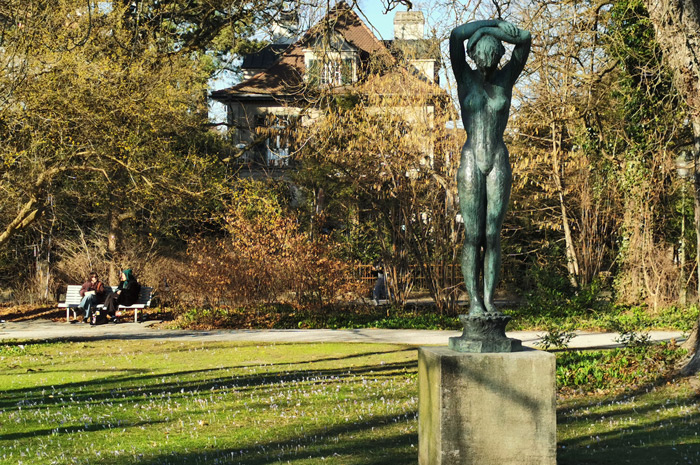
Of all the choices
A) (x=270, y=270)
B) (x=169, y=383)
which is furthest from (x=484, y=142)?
(x=270, y=270)

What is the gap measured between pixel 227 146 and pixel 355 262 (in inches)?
479

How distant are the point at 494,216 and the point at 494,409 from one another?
1.46 meters

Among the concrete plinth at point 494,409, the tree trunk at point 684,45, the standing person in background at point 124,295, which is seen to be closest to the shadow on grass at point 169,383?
the tree trunk at point 684,45

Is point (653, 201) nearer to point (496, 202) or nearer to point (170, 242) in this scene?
point (496, 202)

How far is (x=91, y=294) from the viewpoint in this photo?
19250mm

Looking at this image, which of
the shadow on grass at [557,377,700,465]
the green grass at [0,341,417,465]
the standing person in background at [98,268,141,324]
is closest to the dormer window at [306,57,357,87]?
the green grass at [0,341,417,465]

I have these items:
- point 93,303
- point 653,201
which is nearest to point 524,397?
point 653,201

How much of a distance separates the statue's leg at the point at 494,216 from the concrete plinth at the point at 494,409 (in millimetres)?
575

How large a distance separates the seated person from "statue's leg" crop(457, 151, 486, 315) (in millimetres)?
15563

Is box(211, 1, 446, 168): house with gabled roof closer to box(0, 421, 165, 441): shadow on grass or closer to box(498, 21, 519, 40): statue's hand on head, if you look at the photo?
box(498, 21, 519, 40): statue's hand on head

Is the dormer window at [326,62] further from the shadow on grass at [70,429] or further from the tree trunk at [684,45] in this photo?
the shadow on grass at [70,429]

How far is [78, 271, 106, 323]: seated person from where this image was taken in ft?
63.2

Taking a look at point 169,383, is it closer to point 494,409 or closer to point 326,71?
point 494,409

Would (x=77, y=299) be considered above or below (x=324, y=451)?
above
